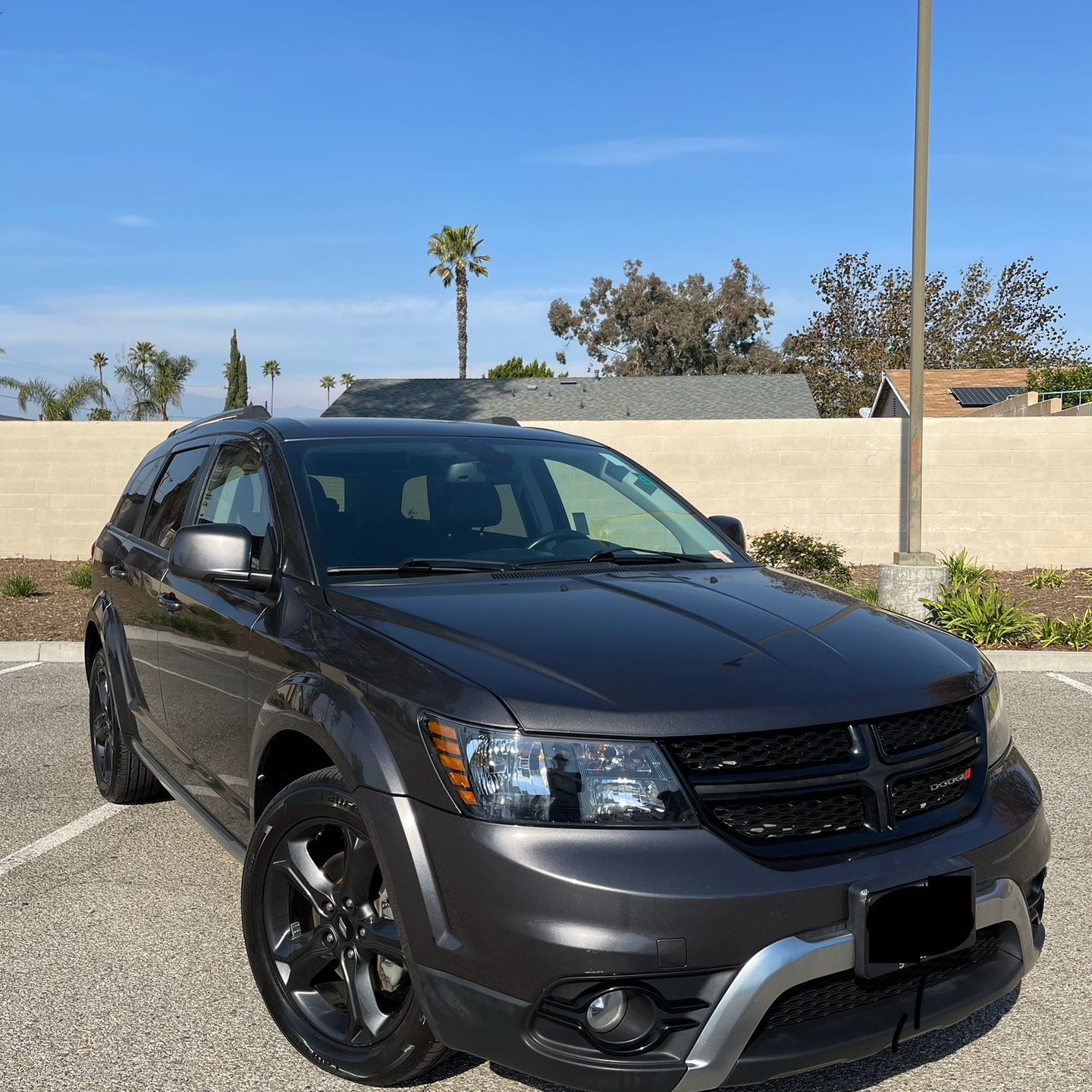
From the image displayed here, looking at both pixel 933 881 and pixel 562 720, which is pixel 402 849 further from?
pixel 933 881

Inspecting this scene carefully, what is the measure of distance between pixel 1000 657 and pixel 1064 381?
29.3 m

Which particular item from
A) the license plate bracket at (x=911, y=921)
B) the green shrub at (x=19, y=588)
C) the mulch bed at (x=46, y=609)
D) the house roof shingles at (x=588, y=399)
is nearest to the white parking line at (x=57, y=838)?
the license plate bracket at (x=911, y=921)

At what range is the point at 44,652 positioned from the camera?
→ 10055mm

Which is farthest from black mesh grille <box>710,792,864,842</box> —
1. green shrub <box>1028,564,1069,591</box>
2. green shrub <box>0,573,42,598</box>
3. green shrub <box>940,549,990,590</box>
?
green shrub <box>0,573,42,598</box>

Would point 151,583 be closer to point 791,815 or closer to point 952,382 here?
point 791,815

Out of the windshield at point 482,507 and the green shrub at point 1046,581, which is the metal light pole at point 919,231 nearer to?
the green shrub at point 1046,581

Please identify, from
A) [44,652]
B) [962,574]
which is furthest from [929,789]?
[962,574]

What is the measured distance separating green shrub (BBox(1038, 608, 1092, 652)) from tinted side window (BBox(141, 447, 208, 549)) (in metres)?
7.98

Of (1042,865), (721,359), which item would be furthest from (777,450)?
(721,359)

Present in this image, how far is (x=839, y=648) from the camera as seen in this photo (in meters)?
2.92

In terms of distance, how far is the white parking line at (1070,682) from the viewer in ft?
27.8

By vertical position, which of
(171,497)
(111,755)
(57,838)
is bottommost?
(57,838)

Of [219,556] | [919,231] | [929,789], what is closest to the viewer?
[929,789]

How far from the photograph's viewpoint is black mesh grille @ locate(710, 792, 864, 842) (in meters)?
2.47
